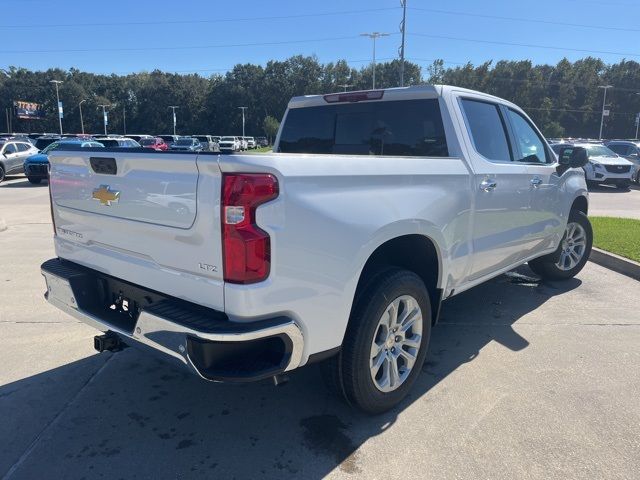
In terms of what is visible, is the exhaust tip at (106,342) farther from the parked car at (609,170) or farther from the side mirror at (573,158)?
the parked car at (609,170)

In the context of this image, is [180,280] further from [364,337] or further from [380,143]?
[380,143]

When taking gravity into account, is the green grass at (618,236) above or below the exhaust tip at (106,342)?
below

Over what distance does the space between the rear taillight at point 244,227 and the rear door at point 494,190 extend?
6.65 feet

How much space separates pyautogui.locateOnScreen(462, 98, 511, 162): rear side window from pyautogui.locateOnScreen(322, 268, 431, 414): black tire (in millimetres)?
1493

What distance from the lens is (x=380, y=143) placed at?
4.11 metres

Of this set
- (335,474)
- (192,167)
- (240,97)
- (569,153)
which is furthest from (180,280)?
(240,97)

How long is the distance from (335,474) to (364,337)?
2.40 feet

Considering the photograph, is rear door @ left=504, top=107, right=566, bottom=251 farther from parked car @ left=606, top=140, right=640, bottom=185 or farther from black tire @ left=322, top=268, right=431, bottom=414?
parked car @ left=606, top=140, right=640, bottom=185

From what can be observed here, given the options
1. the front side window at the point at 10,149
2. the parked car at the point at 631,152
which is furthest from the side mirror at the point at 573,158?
the front side window at the point at 10,149

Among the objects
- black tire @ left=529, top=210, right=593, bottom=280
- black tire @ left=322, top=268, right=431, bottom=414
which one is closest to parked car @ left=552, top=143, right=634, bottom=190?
black tire @ left=529, top=210, right=593, bottom=280

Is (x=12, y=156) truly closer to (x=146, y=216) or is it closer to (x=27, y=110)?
(x=146, y=216)

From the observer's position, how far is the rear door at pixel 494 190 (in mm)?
3771

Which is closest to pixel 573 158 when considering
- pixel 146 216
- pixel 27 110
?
pixel 146 216

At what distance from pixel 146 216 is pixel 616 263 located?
262 inches
